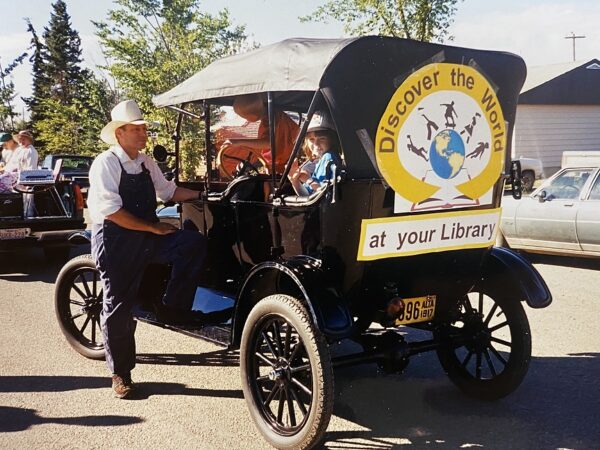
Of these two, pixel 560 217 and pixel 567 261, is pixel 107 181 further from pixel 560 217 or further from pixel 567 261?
pixel 567 261

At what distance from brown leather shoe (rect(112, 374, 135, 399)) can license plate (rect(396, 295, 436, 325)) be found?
1.97 metres

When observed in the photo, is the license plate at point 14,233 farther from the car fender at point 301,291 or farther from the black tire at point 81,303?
the car fender at point 301,291

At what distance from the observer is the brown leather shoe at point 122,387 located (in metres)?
4.46

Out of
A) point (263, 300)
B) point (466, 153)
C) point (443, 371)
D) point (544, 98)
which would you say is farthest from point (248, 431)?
point (544, 98)

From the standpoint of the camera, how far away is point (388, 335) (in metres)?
4.06

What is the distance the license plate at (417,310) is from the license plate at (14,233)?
7.08m

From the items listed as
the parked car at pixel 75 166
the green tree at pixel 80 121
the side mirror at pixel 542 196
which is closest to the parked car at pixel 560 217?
the side mirror at pixel 542 196

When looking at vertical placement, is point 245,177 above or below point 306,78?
below

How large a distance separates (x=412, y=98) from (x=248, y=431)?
222 cm

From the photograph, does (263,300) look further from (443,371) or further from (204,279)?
(443,371)

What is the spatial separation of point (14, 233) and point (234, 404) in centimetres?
614

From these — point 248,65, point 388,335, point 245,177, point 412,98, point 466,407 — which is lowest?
point 466,407

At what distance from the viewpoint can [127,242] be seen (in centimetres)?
442

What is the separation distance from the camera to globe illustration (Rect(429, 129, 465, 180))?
145 inches
